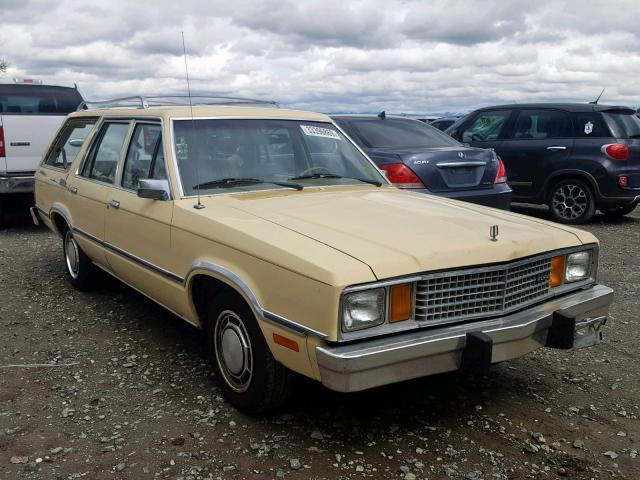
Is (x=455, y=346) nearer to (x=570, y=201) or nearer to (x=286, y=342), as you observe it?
(x=286, y=342)

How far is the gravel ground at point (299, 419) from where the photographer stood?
3.14 meters

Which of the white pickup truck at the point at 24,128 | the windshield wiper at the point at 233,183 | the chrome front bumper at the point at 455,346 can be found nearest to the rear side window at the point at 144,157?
the windshield wiper at the point at 233,183

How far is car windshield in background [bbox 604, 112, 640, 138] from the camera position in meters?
9.53

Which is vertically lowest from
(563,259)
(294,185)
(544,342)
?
(544,342)

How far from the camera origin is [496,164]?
7.64m

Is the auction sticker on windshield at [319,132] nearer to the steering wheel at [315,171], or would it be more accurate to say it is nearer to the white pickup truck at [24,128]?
the steering wheel at [315,171]

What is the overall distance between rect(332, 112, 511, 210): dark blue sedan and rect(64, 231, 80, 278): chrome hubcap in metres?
3.23

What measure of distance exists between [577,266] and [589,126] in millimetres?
6658

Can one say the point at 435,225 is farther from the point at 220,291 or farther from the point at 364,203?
the point at 220,291

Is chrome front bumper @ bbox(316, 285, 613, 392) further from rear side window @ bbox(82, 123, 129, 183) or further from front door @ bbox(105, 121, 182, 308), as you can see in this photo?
rear side window @ bbox(82, 123, 129, 183)

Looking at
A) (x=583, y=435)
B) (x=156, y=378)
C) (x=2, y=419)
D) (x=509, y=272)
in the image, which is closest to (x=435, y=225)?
(x=509, y=272)

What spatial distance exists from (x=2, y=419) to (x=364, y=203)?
2.34 metres

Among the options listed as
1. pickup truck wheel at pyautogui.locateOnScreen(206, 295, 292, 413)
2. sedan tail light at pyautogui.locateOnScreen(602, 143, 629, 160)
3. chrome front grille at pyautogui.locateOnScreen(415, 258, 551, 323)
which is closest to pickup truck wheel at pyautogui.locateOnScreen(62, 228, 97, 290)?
pickup truck wheel at pyautogui.locateOnScreen(206, 295, 292, 413)

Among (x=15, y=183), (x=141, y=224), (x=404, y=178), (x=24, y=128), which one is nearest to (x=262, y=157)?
(x=141, y=224)
